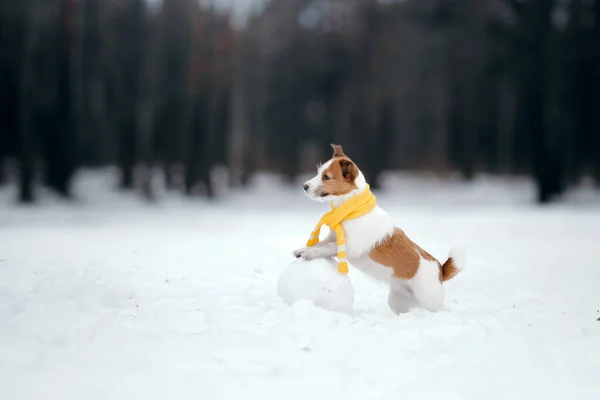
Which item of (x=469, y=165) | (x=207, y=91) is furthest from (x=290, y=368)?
(x=469, y=165)

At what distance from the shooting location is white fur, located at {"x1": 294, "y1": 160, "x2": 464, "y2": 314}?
5.12 m

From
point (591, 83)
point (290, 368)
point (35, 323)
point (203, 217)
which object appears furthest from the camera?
point (591, 83)

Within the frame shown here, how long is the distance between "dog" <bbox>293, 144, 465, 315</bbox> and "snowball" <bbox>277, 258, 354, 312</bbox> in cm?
11

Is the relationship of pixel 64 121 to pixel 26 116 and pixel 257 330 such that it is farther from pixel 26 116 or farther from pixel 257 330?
pixel 257 330

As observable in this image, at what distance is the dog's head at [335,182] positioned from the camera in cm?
512

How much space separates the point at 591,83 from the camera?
22.2 m

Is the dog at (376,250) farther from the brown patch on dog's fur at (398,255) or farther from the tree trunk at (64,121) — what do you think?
the tree trunk at (64,121)

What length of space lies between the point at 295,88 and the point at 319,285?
2536cm

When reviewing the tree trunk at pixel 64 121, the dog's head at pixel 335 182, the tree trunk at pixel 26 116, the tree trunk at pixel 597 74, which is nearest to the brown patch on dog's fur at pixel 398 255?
the dog's head at pixel 335 182

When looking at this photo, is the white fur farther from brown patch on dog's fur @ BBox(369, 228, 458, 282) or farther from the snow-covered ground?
the snow-covered ground

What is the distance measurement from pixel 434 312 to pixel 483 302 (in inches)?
48.6

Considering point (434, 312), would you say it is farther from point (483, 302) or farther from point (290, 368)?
point (290, 368)

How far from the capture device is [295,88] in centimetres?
2950

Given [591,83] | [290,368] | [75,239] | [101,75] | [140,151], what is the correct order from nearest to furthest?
[290,368] → [75,239] → [140,151] → [591,83] → [101,75]
